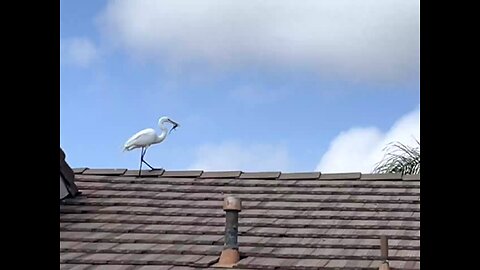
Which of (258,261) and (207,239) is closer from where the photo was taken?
(258,261)

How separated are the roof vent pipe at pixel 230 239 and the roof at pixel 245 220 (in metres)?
0.06

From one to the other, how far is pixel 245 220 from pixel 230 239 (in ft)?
2.93

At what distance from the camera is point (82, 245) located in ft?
18.0

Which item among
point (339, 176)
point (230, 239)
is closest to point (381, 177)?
point (339, 176)

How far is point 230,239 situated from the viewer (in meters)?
5.18

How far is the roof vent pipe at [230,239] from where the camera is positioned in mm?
5070

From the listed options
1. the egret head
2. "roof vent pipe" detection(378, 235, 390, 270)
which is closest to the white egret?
the egret head

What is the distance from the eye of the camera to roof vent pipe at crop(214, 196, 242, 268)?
5.07 m

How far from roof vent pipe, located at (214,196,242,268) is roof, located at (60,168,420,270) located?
0.06m
